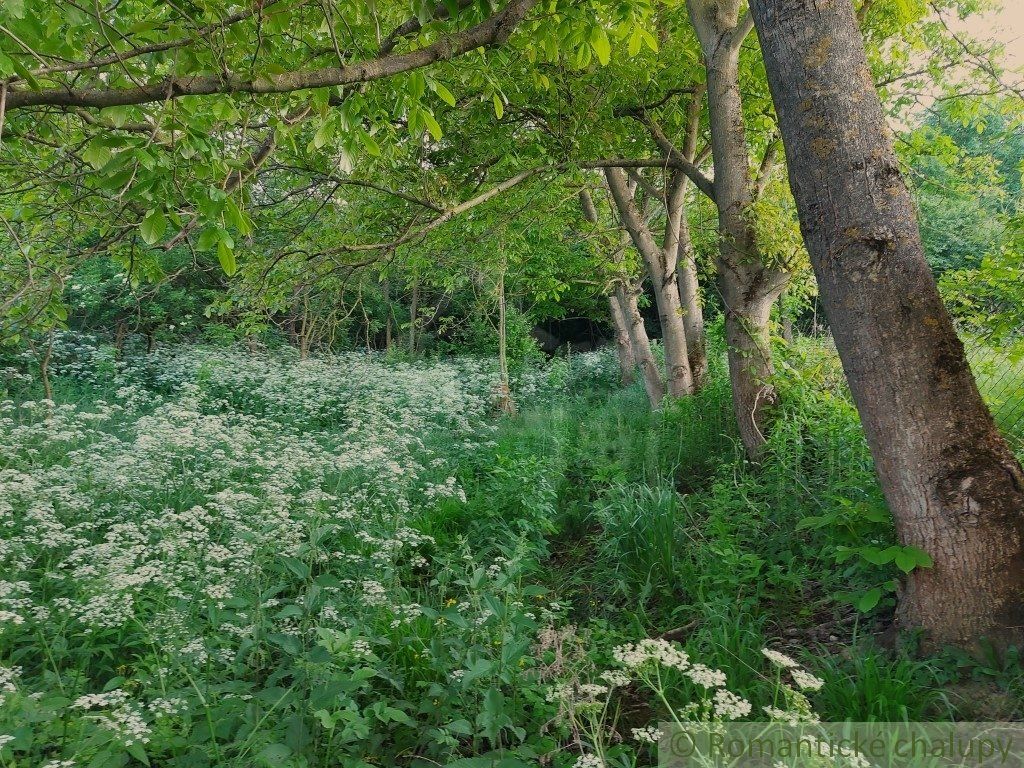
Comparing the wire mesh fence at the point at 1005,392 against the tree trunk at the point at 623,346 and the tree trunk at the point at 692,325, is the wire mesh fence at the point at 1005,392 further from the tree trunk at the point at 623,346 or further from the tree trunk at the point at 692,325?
the tree trunk at the point at 623,346

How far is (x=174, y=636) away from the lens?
2.64 metres

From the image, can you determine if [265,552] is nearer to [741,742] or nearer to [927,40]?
[741,742]

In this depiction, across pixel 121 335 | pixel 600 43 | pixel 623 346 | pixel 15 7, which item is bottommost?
pixel 15 7

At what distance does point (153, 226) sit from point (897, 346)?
2.94 metres

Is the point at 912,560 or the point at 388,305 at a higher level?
the point at 388,305

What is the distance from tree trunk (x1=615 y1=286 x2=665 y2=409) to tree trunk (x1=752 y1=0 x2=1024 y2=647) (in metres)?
5.79

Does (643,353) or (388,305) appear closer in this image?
(643,353)

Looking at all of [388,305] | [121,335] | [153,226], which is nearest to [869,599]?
[153,226]

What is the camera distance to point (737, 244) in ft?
17.6

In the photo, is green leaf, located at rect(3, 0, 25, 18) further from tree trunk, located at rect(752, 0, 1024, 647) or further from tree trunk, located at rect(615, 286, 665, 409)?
tree trunk, located at rect(615, 286, 665, 409)

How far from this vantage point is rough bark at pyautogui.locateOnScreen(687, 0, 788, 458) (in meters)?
5.34

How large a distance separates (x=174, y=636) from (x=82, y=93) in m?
2.07

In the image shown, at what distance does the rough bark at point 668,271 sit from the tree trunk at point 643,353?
766mm

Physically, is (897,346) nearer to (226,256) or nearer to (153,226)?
(226,256)
